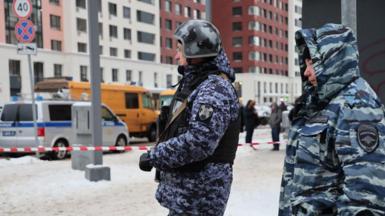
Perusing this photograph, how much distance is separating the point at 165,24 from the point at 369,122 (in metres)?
66.9

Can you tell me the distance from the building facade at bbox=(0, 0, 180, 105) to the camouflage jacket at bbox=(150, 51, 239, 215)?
35845 mm

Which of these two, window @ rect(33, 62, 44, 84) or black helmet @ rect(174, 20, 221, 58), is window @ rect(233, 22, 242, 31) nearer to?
window @ rect(33, 62, 44, 84)

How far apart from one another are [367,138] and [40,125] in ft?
45.0

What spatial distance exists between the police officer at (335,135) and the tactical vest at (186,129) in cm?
53

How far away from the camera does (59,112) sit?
15461mm

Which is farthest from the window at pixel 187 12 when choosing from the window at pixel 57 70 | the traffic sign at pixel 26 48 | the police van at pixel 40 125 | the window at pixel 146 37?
the traffic sign at pixel 26 48

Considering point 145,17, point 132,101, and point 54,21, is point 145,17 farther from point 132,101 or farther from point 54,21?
point 132,101

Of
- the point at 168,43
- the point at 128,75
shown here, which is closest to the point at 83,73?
the point at 128,75

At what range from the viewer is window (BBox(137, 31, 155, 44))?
205 feet

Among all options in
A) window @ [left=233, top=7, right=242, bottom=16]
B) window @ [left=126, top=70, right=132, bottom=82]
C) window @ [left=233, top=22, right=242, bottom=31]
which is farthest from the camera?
window @ [left=233, top=22, right=242, bottom=31]

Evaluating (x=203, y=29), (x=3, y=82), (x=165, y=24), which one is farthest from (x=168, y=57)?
(x=203, y=29)

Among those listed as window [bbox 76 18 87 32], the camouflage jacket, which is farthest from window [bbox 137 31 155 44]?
the camouflage jacket

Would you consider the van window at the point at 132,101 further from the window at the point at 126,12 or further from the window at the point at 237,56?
the window at the point at 237,56

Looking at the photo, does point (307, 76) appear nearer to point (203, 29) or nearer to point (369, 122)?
point (369, 122)
